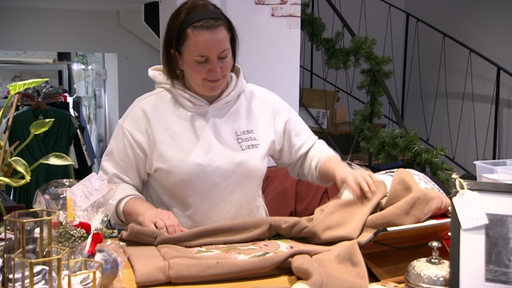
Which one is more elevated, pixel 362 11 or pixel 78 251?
pixel 362 11

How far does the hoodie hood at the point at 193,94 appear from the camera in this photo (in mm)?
1452

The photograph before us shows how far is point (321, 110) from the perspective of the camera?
5.02 metres

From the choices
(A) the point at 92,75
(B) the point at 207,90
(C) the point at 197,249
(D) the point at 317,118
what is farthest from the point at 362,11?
(C) the point at 197,249

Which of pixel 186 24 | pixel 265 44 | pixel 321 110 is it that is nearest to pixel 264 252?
pixel 186 24

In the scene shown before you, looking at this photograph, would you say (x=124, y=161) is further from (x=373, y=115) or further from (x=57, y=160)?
(x=373, y=115)

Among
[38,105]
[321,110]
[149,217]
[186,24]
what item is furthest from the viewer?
[321,110]

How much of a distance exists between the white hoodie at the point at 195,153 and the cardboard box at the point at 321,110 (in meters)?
3.37

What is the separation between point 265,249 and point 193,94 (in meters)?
0.56

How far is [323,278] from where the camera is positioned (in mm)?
944

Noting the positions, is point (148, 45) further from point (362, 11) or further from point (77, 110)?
point (362, 11)

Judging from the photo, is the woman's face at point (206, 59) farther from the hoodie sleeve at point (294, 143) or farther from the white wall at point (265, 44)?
the white wall at point (265, 44)

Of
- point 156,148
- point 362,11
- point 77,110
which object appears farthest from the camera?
point 362,11

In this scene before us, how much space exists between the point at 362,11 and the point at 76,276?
646 centimetres

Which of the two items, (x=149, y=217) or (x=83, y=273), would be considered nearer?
(x=83, y=273)
